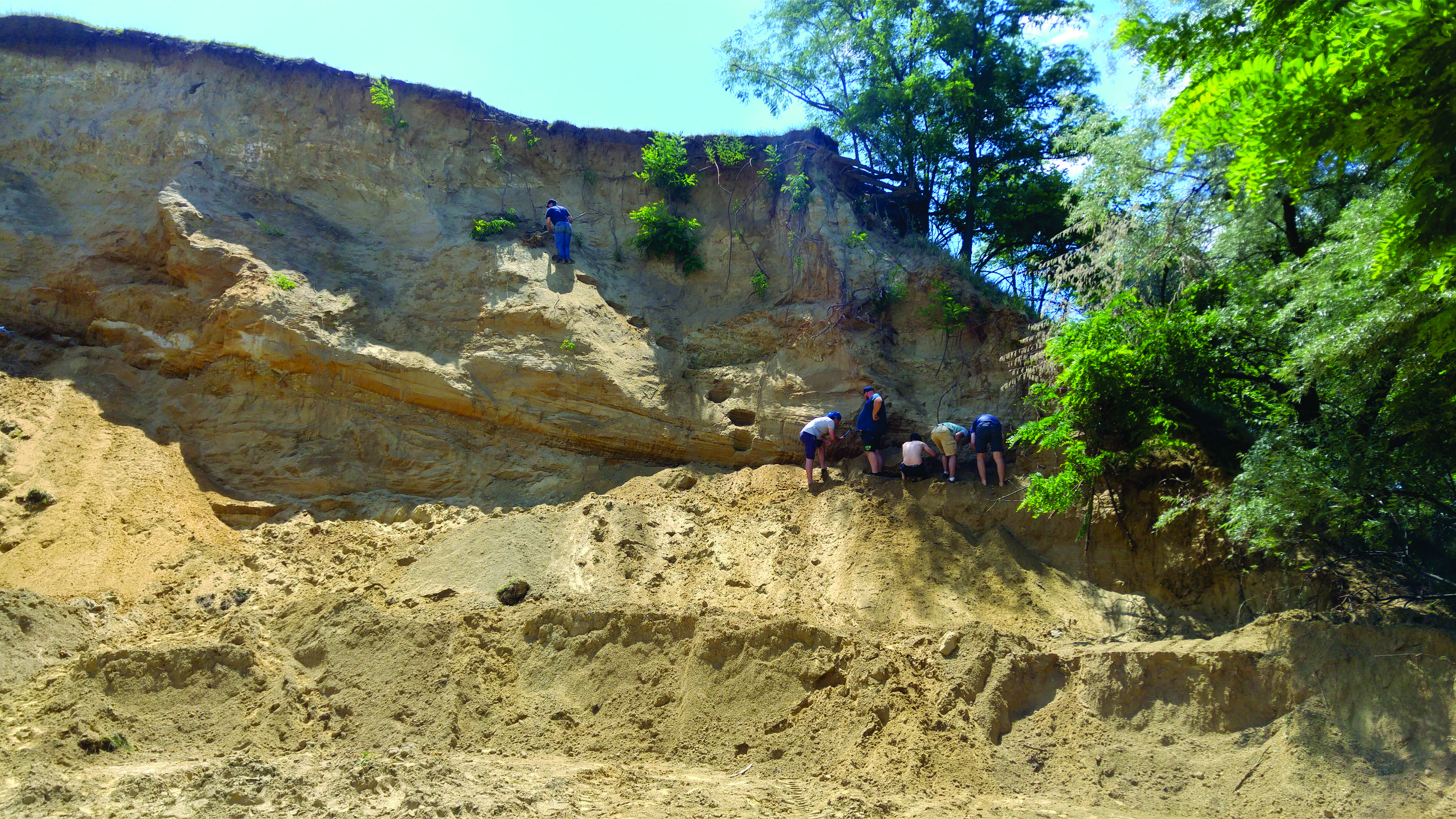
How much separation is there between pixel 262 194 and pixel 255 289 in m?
2.66

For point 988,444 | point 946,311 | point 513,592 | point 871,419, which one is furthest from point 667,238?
point 513,592

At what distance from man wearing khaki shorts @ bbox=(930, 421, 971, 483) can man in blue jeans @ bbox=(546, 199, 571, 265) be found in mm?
6641

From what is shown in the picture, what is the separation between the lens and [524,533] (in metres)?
11.1

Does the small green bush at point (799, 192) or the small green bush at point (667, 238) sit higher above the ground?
the small green bush at point (799, 192)

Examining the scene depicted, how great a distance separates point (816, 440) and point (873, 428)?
78 centimetres

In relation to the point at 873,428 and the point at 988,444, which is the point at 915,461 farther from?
the point at 988,444

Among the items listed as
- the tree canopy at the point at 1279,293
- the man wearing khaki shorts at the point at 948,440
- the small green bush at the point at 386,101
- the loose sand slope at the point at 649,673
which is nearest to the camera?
the tree canopy at the point at 1279,293

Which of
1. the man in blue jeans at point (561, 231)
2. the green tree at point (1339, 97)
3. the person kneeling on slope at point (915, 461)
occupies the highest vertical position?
the man in blue jeans at point (561, 231)

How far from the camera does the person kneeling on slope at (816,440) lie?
1180cm

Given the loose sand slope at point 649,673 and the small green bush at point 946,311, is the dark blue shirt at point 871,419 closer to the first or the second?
the loose sand slope at point 649,673

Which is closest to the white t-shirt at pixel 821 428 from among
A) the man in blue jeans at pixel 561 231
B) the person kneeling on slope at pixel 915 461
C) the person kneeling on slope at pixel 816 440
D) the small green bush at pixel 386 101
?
the person kneeling on slope at pixel 816 440

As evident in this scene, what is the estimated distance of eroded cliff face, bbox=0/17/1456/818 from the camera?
7.66 meters

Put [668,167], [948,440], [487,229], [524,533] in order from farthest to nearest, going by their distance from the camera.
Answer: [668,167] → [487,229] → [948,440] → [524,533]

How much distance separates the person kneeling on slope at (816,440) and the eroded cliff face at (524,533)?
0.26 m
